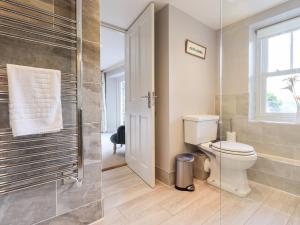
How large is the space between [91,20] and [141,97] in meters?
Result: 0.97

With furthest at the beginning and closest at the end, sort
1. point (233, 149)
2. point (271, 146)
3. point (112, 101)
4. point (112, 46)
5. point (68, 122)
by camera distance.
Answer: point (112, 101) → point (112, 46) → point (271, 146) → point (233, 149) → point (68, 122)

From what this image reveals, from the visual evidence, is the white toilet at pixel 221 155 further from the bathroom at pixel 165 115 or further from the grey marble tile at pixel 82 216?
the grey marble tile at pixel 82 216

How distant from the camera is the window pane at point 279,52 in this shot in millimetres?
1793

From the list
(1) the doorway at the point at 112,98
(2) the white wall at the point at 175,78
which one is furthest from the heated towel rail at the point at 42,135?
(1) the doorway at the point at 112,98

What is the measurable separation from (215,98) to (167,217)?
5.85ft

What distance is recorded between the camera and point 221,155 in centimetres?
171

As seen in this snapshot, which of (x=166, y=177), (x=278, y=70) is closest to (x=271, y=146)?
(x=278, y=70)

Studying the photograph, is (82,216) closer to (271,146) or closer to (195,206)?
(195,206)

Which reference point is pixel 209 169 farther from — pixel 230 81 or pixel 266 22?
pixel 266 22

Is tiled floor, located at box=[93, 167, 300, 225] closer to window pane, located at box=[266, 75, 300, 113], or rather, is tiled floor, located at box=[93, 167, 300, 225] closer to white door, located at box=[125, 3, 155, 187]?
white door, located at box=[125, 3, 155, 187]

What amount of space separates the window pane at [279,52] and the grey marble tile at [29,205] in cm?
253

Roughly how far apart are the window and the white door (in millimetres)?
1374

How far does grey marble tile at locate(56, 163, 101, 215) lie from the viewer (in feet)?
3.64

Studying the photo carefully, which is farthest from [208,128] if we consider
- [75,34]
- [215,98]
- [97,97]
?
[75,34]
